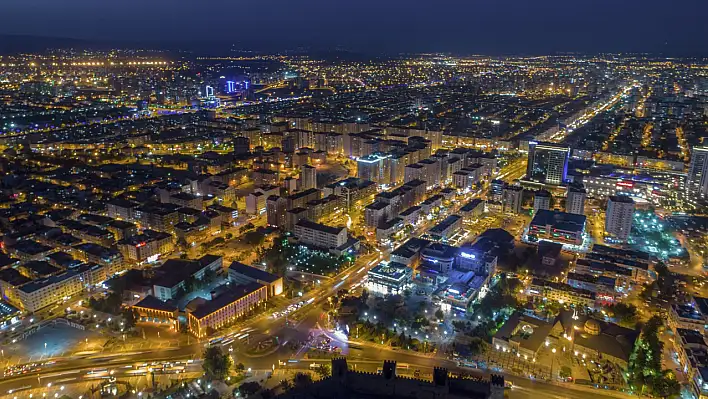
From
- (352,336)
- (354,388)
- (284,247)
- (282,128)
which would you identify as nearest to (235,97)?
(282,128)

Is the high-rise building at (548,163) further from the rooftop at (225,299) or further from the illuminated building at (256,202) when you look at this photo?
the rooftop at (225,299)

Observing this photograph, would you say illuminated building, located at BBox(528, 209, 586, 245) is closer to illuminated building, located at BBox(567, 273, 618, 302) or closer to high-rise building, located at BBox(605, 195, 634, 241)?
high-rise building, located at BBox(605, 195, 634, 241)

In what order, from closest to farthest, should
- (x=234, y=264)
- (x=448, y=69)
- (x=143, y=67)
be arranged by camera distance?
(x=234, y=264)
(x=143, y=67)
(x=448, y=69)

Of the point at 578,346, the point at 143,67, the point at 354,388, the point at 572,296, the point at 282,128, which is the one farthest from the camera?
the point at 143,67

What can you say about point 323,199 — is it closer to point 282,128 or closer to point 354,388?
point 354,388

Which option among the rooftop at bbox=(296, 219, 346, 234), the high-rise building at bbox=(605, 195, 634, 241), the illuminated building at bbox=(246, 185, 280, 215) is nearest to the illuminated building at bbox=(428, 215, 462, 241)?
the rooftop at bbox=(296, 219, 346, 234)

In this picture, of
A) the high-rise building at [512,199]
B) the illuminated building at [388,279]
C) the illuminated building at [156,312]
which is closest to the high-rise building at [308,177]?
the high-rise building at [512,199]

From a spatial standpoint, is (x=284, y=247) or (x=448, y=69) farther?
(x=448, y=69)
